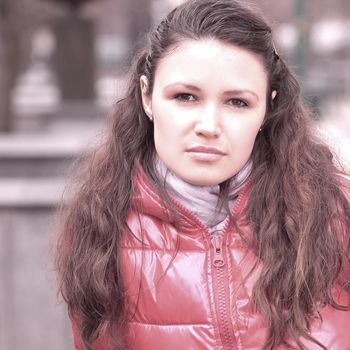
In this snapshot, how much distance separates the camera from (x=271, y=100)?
2.11 meters

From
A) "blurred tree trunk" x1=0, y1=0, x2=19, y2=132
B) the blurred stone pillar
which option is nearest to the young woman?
"blurred tree trunk" x1=0, y1=0, x2=19, y2=132

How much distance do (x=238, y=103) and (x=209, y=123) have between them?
0.09 m

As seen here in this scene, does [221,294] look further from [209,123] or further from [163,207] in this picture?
[209,123]

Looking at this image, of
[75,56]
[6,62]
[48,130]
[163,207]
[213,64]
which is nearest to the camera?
[213,64]

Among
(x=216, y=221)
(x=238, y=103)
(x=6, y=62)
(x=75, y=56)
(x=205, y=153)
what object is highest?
(x=75, y=56)

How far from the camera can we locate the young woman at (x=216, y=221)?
6.38 ft

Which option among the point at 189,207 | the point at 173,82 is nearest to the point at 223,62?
the point at 173,82

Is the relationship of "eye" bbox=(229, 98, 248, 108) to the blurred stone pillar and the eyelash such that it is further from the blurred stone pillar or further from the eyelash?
the blurred stone pillar

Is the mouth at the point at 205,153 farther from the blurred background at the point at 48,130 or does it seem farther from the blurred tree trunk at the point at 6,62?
the blurred tree trunk at the point at 6,62

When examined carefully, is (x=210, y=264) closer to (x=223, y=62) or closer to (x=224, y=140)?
(x=224, y=140)

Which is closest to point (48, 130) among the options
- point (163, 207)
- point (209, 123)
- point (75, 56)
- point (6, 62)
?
point (6, 62)

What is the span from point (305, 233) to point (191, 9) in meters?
0.57

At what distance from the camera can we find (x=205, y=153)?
195cm

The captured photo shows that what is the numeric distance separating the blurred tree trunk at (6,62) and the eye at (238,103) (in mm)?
9591
